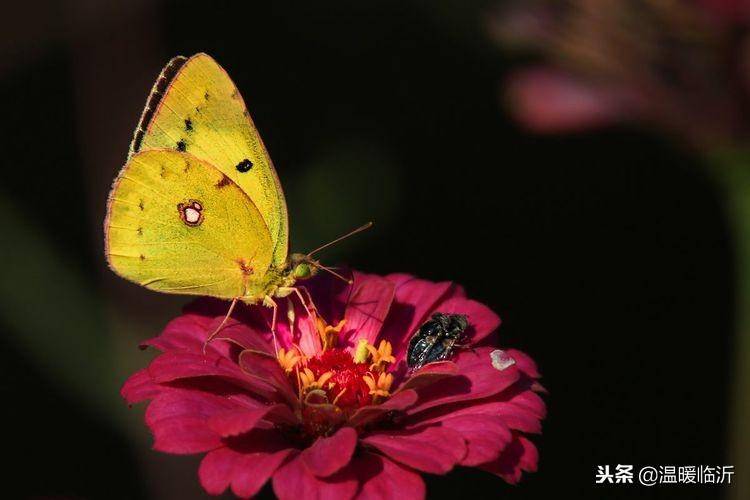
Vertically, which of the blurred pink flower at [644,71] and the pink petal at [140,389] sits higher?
the blurred pink flower at [644,71]

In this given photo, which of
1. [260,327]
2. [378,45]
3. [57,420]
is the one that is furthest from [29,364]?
[378,45]

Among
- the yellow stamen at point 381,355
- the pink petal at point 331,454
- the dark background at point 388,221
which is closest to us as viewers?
the pink petal at point 331,454

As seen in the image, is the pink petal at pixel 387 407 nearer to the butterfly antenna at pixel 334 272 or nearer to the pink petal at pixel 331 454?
the pink petal at pixel 331 454

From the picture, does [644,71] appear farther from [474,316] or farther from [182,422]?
[182,422]

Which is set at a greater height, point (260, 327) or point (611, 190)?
point (611, 190)

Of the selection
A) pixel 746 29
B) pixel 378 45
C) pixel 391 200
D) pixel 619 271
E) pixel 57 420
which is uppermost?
pixel 378 45

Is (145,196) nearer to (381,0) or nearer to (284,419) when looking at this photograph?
(284,419)

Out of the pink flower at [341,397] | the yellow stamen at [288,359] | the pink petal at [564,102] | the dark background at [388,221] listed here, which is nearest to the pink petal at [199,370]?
the pink flower at [341,397]
